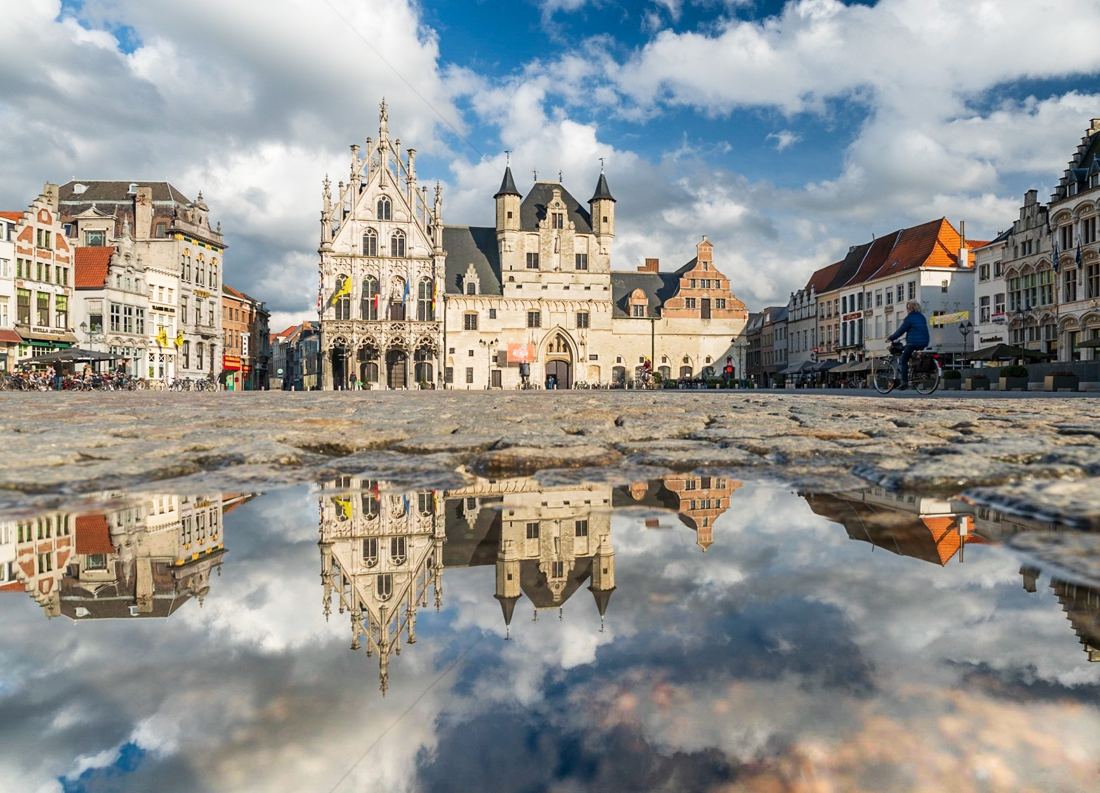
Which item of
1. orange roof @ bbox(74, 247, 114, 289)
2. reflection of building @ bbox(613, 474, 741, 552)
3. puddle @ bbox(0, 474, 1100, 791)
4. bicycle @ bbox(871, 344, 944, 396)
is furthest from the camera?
orange roof @ bbox(74, 247, 114, 289)

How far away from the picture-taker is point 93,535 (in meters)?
1.82

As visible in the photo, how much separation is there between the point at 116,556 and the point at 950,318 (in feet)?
168

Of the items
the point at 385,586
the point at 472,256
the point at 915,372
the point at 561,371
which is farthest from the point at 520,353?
the point at 385,586

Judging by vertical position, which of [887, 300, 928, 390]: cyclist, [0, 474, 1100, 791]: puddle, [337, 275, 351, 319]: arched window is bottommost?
[0, 474, 1100, 791]: puddle

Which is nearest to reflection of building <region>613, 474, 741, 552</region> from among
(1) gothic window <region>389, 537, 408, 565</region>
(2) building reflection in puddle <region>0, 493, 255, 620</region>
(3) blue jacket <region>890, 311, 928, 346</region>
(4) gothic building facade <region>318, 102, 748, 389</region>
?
(1) gothic window <region>389, 537, 408, 565</region>

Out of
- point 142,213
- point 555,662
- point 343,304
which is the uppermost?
point 142,213

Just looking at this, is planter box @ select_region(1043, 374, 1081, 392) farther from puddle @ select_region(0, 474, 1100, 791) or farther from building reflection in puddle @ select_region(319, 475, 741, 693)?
puddle @ select_region(0, 474, 1100, 791)

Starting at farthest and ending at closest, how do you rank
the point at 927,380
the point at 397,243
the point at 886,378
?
the point at 397,243, the point at 886,378, the point at 927,380

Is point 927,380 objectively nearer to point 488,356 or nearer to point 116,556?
point 116,556

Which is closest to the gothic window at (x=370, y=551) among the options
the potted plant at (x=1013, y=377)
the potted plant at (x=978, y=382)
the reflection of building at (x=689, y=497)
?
the reflection of building at (x=689, y=497)

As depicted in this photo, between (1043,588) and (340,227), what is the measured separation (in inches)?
2077

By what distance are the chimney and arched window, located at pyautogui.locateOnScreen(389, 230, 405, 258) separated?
16.4 m

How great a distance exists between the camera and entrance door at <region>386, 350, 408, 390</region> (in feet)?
169

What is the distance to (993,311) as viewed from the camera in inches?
1661
